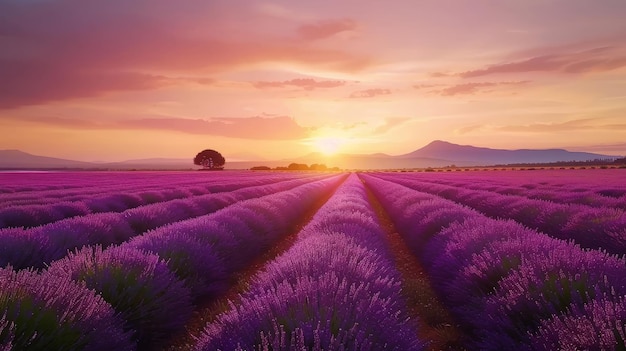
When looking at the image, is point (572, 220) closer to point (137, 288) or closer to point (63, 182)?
point (137, 288)

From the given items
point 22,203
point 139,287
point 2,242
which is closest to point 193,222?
point 2,242

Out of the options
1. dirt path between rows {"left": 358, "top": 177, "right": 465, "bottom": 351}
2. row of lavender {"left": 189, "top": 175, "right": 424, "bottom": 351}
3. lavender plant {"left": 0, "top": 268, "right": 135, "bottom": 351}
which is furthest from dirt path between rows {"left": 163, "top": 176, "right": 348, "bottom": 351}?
dirt path between rows {"left": 358, "top": 177, "right": 465, "bottom": 351}

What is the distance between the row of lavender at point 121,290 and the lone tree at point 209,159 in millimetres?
103176

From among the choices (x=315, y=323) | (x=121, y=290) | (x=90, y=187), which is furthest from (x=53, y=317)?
(x=90, y=187)

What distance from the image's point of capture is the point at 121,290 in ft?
13.8

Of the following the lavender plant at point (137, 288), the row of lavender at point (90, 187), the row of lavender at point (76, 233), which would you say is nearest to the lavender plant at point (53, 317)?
the lavender plant at point (137, 288)

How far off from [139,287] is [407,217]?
7905mm

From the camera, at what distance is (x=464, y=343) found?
4.66 m

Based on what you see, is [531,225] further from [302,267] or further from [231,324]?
[231,324]

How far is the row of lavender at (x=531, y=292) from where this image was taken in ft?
8.55

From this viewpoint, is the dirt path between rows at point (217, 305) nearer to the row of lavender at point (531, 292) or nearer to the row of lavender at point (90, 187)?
the row of lavender at point (531, 292)

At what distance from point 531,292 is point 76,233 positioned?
680cm

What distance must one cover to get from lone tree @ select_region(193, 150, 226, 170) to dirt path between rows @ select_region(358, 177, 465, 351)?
103384 millimetres

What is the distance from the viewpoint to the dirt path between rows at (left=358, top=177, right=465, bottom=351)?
15.6 ft
